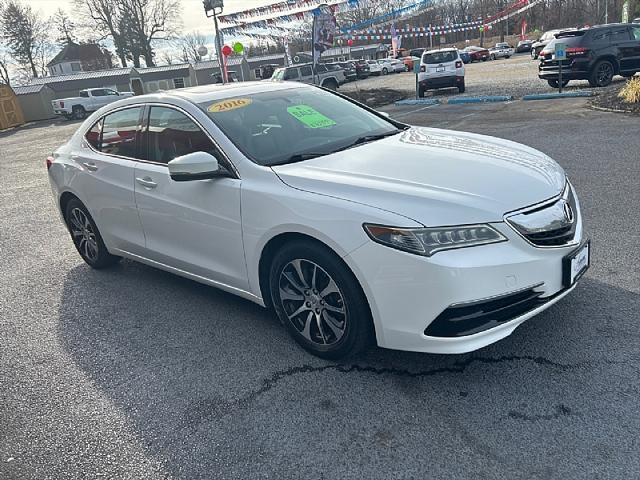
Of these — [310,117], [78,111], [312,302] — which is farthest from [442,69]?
[78,111]

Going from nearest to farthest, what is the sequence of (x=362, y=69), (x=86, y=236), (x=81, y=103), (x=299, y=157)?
(x=299, y=157) < (x=86, y=236) < (x=81, y=103) < (x=362, y=69)

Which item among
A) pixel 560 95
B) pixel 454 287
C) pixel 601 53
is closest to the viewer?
pixel 454 287

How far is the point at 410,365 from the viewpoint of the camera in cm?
321

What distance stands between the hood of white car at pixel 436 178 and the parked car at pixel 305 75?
26481 mm

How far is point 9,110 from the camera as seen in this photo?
113 feet

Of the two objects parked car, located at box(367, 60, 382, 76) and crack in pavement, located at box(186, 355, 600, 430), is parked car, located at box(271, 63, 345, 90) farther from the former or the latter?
crack in pavement, located at box(186, 355, 600, 430)

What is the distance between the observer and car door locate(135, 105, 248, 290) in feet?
11.7

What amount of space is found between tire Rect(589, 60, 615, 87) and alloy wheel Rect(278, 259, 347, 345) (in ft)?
51.9

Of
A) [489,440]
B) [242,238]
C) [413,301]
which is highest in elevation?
[242,238]

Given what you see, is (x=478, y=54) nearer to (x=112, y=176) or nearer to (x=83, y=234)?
(x=83, y=234)

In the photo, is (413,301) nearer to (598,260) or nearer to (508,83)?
(598,260)

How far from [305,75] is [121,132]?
89.5ft

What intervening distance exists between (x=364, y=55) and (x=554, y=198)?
213 feet

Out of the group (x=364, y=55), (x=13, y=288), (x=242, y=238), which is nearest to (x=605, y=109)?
(x=242, y=238)
